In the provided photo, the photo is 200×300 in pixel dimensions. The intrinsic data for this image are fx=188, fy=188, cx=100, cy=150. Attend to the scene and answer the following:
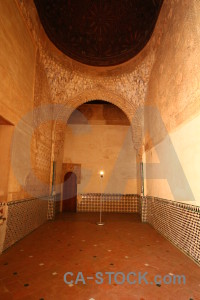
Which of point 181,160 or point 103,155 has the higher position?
point 103,155

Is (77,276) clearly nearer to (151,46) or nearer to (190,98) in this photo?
(190,98)

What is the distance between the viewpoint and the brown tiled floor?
6.95 ft

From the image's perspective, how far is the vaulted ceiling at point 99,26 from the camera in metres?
5.09

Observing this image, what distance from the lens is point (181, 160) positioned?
11.6 feet

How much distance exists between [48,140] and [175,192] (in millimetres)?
3997

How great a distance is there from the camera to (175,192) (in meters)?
3.80

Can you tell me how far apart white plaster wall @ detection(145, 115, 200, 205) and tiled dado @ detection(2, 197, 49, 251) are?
3225 mm

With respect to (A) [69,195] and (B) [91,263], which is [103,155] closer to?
(A) [69,195]

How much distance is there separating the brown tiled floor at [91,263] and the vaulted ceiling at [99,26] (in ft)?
16.8

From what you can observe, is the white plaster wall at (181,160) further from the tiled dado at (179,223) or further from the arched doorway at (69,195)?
the arched doorway at (69,195)

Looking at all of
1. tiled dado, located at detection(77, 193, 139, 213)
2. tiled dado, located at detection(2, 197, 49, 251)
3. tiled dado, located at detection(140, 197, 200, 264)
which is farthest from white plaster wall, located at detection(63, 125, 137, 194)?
tiled dado, located at detection(2, 197, 49, 251)

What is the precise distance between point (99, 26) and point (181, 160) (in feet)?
15.3

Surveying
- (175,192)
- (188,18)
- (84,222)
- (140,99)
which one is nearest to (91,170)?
(84,222)

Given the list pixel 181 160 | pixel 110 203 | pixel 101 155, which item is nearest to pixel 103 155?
pixel 101 155
